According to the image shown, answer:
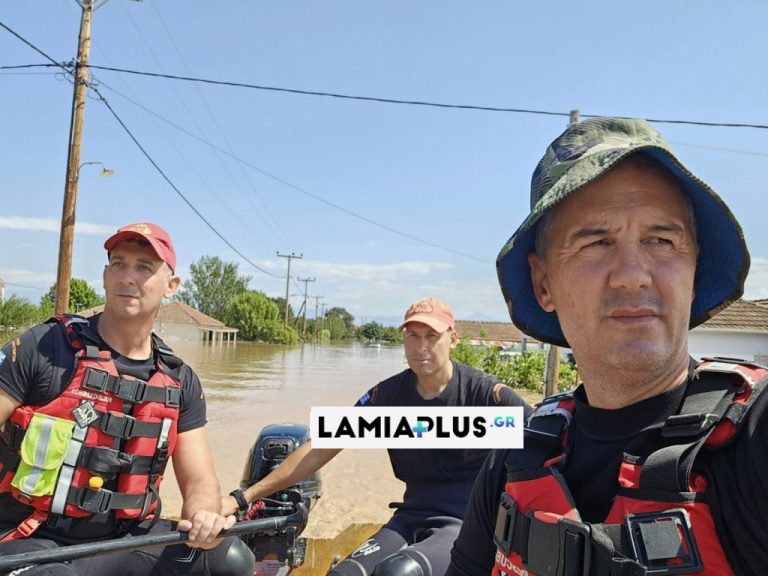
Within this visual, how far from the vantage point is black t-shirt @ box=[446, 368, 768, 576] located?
875 millimetres

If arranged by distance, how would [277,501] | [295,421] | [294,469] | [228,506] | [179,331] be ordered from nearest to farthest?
[228,506]
[294,469]
[277,501]
[295,421]
[179,331]

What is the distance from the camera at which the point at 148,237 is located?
2705mm

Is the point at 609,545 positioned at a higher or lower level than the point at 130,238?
lower

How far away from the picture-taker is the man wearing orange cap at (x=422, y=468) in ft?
9.21

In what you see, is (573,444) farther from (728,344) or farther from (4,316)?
(4,316)

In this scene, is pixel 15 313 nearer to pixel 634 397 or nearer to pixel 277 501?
pixel 277 501

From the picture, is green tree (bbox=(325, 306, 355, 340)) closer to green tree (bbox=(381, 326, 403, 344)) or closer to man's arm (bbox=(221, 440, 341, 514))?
green tree (bbox=(381, 326, 403, 344))

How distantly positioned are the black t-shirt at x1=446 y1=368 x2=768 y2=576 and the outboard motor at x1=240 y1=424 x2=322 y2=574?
1.67 meters

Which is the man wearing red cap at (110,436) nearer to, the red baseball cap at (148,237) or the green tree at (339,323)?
the red baseball cap at (148,237)

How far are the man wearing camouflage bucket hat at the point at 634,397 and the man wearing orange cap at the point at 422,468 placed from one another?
65.2 inches

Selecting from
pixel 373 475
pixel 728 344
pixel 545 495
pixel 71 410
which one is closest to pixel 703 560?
pixel 545 495

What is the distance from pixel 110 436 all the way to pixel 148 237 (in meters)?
0.88

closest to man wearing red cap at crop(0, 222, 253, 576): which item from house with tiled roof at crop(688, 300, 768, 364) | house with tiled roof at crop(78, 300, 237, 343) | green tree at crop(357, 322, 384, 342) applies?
house with tiled roof at crop(688, 300, 768, 364)

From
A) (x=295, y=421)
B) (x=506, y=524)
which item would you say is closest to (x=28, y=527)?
(x=506, y=524)
